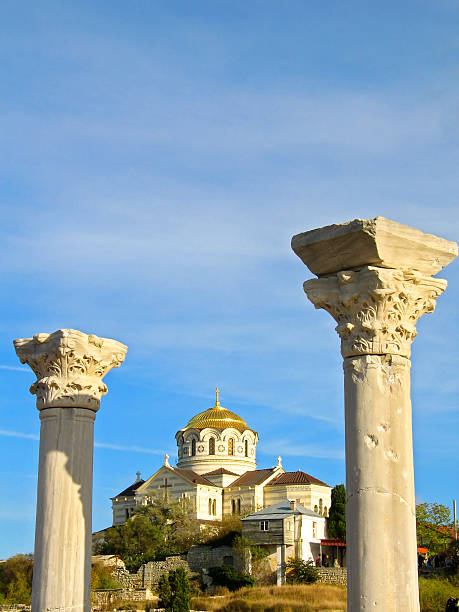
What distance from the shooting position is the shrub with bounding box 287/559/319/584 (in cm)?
5144

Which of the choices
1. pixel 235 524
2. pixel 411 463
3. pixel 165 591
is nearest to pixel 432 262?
pixel 411 463

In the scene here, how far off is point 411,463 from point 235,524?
5902 cm

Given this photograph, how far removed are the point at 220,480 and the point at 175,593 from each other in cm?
3958

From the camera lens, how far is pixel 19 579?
4850cm

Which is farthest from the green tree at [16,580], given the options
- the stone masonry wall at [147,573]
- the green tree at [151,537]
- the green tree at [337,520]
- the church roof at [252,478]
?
the church roof at [252,478]

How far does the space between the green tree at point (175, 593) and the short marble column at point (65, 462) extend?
93.8 feet

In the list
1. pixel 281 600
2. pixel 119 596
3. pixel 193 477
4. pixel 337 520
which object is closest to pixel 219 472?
pixel 193 477

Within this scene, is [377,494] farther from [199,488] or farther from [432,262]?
[199,488]

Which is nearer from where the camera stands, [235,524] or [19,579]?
[19,579]

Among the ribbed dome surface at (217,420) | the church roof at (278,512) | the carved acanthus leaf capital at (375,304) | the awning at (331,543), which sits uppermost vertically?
the ribbed dome surface at (217,420)

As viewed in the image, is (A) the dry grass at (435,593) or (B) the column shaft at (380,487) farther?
(A) the dry grass at (435,593)

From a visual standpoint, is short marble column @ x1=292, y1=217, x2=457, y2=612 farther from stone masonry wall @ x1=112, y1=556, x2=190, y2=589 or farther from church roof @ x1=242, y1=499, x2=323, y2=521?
stone masonry wall @ x1=112, y1=556, x2=190, y2=589

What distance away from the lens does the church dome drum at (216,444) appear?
8212 centimetres

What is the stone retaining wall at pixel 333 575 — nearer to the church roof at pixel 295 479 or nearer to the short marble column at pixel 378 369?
the church roof at pixel 295 479
